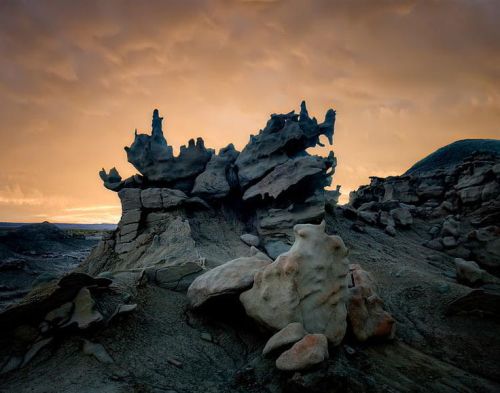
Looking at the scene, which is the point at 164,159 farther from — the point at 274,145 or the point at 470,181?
the point at 470,181

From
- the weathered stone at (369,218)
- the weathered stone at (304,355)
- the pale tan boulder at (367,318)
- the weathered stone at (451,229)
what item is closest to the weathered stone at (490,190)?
the weathered stone at (451,229)

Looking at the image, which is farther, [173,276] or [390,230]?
[390,230]

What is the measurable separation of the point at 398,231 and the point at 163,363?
2068cm

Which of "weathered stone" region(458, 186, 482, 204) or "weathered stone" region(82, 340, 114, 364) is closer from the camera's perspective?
"weathered stone" region(82, 340, 114, 364)

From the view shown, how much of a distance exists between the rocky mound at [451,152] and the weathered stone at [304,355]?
4467cm

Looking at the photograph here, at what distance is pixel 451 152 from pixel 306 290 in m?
51.9

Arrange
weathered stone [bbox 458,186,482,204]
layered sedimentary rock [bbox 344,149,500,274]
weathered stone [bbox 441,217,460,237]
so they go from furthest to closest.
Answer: weathered stone [bbox 458,186,482,204]
weathered stone [bbox 441,217,460,237]
layered sedimentary rock [bbox 344,149,500,274]

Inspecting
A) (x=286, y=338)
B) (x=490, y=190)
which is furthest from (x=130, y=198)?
(x=490, y=190)

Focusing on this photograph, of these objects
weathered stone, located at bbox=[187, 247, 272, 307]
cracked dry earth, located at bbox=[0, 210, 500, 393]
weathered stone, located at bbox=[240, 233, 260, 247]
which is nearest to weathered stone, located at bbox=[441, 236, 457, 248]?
cracked dry earth, located at bbox=[0, 210, 500, 393]

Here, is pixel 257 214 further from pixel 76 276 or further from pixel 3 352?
pixel 3 352

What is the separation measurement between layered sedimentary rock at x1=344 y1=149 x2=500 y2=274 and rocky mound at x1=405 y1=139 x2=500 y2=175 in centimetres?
1589

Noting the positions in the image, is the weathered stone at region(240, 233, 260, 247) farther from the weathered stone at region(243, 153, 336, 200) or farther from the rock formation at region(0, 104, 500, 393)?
the rock formation at region(0, 104, 500, 393)

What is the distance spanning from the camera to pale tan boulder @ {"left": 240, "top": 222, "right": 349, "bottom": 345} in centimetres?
587

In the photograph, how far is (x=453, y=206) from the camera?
78.0 ft
